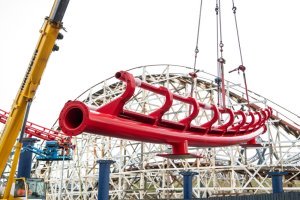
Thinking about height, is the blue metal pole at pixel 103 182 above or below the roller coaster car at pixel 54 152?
below

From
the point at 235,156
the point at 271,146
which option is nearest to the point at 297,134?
the point at 271,146

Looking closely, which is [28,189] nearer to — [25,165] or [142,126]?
[25,165]

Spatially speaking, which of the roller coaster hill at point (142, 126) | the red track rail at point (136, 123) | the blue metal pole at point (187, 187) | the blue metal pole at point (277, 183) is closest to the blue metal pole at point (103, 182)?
the roller coaster hill at point (142, 126)

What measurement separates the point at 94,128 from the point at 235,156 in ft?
31.2

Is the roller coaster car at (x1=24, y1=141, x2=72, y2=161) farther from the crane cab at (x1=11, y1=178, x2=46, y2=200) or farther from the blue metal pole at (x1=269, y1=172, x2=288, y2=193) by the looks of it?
the blue metal pole at (x1=269, y1=172, x2=288, y2=193)

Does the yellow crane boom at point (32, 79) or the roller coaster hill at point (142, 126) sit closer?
the roller coaster hill at point (142, 126)

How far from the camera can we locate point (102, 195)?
7.22 meters

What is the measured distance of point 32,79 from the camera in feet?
21.8

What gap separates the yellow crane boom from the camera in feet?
21.3

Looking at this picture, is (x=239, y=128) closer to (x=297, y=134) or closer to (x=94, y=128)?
(x=94, y=128)

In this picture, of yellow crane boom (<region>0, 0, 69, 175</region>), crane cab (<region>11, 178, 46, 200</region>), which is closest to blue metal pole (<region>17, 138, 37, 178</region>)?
crane cab (<region>11, 178, 46, 200</region>)

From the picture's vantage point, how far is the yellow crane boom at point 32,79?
21.3 ft

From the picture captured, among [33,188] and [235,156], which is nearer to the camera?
[33,188]

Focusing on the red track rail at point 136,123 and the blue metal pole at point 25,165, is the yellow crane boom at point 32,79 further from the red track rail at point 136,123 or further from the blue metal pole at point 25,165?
the blue metal pole at point 25,165
